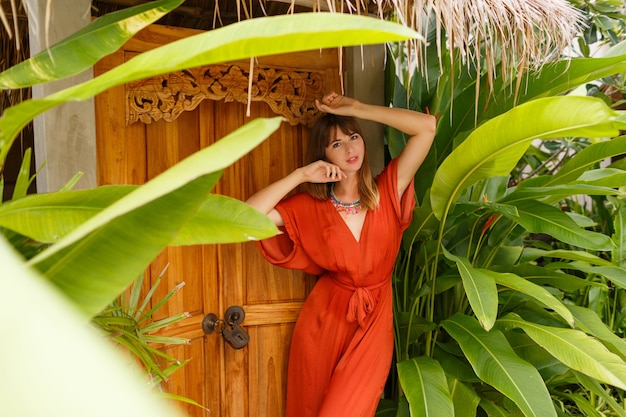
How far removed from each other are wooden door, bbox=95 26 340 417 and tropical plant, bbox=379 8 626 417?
0.43 m

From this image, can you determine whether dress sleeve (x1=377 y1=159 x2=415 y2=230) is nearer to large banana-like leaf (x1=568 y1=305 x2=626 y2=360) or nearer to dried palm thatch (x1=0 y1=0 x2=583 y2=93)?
dried palm thatch (x1=0 y1=0 x2=583 y2=93)

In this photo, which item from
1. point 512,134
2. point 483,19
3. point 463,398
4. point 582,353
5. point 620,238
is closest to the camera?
point 512,134

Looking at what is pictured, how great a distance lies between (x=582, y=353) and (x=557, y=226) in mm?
438

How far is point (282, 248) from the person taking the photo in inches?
83.0

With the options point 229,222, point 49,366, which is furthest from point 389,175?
point 49,366

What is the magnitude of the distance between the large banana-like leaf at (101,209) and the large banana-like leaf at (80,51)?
0.18 meters

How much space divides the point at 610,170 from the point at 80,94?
225 centimetres

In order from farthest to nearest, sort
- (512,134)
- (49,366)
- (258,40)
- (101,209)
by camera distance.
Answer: (512,134), (101,209), (258,40), (49,366)

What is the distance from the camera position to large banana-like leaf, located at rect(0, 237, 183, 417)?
17.5 inches

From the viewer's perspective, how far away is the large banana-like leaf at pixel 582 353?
174 cm

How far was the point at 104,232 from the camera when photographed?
0.62 meters

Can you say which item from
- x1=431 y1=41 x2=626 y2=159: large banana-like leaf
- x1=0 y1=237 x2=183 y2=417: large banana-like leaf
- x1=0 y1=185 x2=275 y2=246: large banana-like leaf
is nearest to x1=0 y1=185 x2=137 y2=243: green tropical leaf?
x1=0 y1=185 x2=275 y2=246: large banana-like leaf

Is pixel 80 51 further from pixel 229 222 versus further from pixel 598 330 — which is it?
pixel 598 330

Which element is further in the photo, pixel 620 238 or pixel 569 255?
pixel 620 238
